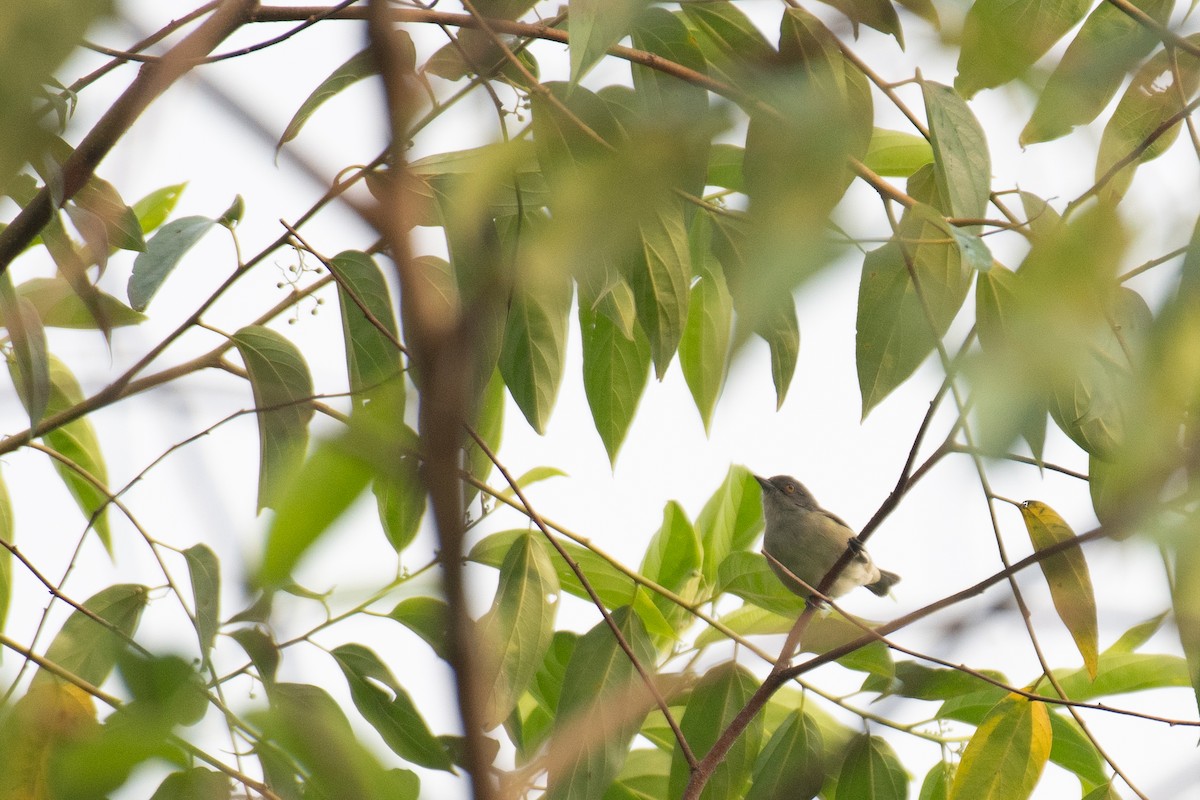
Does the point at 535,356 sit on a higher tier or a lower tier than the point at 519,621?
higher

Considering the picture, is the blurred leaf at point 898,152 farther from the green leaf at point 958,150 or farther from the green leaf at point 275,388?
the green leaf at point 275,388

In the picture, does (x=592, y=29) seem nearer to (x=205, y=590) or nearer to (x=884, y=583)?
(x=205, y=590)

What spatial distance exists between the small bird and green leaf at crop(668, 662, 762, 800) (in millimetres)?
2176

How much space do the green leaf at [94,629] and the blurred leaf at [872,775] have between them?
4.45ft

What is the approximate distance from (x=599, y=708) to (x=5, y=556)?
48.1 inches

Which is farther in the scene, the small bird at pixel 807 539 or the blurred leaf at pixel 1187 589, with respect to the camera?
the small bird at pixel 807 539

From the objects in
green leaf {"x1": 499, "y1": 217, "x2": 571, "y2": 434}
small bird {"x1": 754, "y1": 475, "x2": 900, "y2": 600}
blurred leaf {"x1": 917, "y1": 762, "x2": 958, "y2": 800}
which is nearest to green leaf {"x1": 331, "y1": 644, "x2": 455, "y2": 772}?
green leaf {"x1": 499, "y1": 217, "x2": 571, "y2": 434}

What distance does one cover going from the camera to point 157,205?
2906 mm

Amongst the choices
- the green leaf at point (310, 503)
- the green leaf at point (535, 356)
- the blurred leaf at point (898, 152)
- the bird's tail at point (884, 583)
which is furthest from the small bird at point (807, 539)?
the green leaf at point (310, 503)

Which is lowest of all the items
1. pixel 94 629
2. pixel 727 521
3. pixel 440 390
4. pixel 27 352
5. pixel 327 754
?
pixel 327 754

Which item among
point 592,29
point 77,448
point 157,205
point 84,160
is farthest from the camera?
point 157,205

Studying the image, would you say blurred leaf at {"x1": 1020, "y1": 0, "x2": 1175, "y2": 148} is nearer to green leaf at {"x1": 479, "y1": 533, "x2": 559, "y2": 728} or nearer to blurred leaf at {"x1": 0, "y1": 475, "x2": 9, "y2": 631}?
green leaf at {"x1": 479, "y1": 533, "x2": 559, "y2": 728}

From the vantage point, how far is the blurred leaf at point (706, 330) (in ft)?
7.45

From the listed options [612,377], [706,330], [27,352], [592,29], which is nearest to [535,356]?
[612,377]
